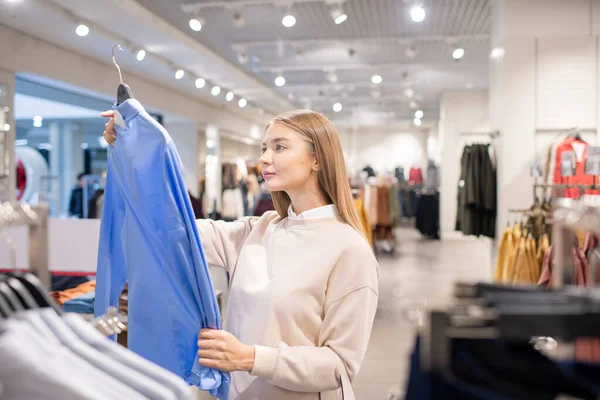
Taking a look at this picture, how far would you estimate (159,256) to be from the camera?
5.07 feet

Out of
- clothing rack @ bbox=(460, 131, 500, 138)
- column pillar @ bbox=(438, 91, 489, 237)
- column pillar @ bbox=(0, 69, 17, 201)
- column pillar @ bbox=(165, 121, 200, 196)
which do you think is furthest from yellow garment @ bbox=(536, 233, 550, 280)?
column pillar @ bbox=(438, 91, 489, 237)

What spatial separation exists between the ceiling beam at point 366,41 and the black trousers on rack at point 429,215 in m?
6.24

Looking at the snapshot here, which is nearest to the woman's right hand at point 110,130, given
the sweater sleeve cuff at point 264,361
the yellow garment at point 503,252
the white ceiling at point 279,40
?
the sweater sleeve cuff at point 264,361

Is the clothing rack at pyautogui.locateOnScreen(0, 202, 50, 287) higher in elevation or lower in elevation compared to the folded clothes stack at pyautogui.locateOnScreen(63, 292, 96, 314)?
higher

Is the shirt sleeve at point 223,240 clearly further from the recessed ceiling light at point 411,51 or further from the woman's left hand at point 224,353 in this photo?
the recessed ceiling light at point 411,51

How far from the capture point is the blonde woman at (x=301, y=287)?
154 centimetres

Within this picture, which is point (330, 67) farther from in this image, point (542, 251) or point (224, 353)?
point (224, 353)

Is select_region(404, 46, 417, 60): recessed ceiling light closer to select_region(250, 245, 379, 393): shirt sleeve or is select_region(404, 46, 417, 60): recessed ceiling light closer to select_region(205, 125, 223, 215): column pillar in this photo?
select_region(205, 125, 223, 215): column pillar

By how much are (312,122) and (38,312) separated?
1012mm

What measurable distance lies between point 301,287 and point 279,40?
753 centimetres

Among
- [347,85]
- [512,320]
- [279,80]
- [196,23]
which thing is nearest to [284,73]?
[279,80]

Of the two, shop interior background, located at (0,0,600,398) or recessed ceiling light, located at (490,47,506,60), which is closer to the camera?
shop interior background, located at (0,0,600,398)

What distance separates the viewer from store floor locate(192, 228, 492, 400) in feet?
4.34

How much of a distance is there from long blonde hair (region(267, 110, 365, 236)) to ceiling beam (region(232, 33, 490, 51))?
23.4 feet
